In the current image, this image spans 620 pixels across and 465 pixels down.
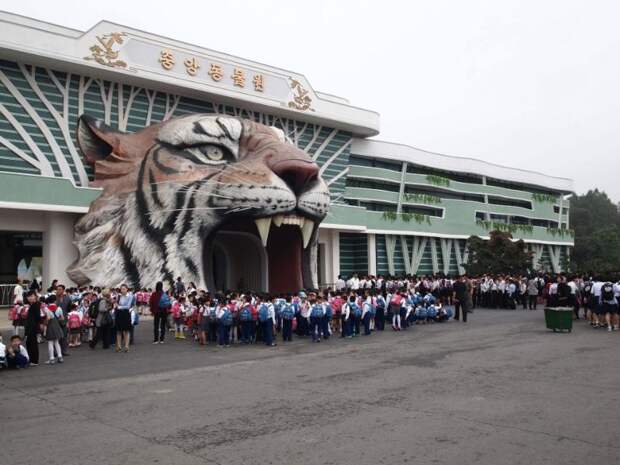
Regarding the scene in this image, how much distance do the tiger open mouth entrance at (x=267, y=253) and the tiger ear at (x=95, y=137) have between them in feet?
17.4

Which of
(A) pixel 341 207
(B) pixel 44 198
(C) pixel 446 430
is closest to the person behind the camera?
(C) pixel 446 430

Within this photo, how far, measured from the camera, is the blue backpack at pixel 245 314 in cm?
1341

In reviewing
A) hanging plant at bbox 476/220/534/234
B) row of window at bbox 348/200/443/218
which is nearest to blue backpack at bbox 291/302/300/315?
row of window at bbox 348/200/443/218

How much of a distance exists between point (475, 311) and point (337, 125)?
13.9 meters

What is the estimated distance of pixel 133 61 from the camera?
2330cm

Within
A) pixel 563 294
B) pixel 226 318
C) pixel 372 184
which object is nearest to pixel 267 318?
pixel 226 318

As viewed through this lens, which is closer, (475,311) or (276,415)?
(276,415)

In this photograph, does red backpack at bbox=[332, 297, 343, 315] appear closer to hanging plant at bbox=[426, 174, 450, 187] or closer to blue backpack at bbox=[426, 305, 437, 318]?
blue backpack at bbox=[426, 305, 437, 318]

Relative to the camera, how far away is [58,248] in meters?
21.8

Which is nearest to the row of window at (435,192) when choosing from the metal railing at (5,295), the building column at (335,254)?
the building column at (335,254)

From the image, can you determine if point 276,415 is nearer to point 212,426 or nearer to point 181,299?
point 212,426

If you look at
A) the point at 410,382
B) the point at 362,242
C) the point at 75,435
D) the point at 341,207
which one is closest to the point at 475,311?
the point at 341,207

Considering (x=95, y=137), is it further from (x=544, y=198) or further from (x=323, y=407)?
(x=544, y=198)

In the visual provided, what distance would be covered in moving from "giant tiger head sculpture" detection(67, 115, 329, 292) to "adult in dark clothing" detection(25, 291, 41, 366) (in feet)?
24.1
